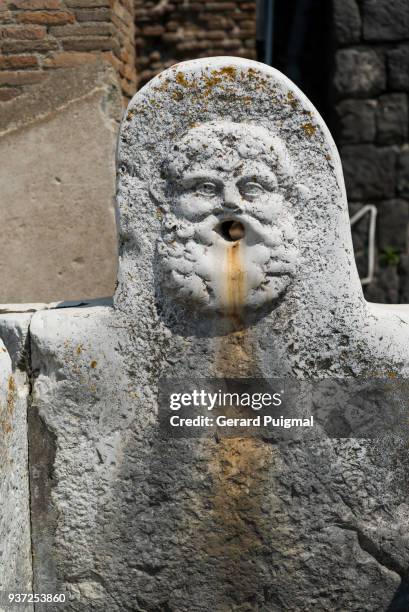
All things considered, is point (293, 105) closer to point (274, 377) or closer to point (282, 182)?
point (282, 182)

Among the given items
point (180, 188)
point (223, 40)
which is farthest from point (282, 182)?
point (223, 40)

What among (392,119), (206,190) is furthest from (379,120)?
(206,190)

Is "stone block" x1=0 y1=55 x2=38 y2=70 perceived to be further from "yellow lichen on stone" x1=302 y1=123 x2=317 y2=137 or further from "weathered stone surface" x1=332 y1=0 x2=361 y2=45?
"weathered stone surface" x1=332 y1=0 x2=361 y2=45

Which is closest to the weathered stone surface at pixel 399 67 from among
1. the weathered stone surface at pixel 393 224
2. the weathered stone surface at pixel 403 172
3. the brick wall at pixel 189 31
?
the weathered stone surface at pixel 403 172

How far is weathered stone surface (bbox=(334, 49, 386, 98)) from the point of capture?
5688 mm

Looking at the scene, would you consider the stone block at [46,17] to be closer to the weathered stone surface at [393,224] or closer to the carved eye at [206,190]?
the carved eye at [206,190]

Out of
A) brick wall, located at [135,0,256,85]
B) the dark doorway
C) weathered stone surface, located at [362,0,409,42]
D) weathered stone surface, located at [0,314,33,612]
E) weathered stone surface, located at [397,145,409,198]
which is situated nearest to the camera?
weathered stone surface, located at [0,314,33,612]

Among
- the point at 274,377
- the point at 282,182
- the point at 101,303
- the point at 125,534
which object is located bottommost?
the point at 125,534

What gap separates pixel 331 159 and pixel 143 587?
1.24 meters

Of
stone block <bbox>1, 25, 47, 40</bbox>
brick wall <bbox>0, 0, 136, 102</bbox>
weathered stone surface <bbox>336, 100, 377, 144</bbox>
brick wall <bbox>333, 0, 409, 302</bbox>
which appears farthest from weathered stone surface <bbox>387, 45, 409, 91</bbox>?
stone block <bbox>1, 25, 47, 40</bbox>

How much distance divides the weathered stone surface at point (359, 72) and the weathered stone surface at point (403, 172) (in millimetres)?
503

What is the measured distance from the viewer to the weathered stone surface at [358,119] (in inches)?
227

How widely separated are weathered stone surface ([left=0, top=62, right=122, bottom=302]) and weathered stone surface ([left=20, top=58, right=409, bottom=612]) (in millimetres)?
1168

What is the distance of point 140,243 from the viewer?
1.97 m
